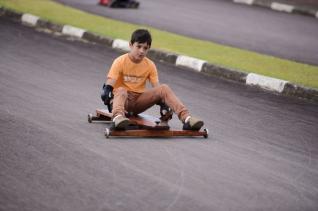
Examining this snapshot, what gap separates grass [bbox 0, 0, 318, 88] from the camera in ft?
35.2

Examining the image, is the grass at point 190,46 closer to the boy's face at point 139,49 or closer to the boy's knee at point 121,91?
the boy's face at point 139,49

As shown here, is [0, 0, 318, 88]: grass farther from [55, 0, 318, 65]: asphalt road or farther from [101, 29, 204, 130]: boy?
[101, 29, 204, 130]: boy

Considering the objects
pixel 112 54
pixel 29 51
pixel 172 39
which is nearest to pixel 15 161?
pixel 29 51

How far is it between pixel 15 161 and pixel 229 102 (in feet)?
13.3

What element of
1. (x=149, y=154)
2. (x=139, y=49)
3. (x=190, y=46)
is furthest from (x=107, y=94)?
(x=190, y=46)

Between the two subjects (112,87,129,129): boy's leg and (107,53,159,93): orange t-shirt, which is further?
(107,53,159,93): orange t-shirt

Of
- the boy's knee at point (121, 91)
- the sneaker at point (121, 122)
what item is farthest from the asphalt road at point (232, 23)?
the sneaker at point (121, 122)

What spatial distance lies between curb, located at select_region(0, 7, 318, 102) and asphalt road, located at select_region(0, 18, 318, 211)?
389mm

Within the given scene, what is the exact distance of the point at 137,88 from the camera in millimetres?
7023

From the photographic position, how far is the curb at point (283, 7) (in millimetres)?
19859

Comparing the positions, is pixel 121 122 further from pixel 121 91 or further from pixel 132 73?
pixel 132 73

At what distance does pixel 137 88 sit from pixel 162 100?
30 cm

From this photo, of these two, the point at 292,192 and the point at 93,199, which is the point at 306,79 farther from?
the point at 93,199

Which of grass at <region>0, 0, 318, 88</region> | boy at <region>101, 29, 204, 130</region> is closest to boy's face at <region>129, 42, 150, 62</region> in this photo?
boy at <region>101, 29, 204, 130</region>
